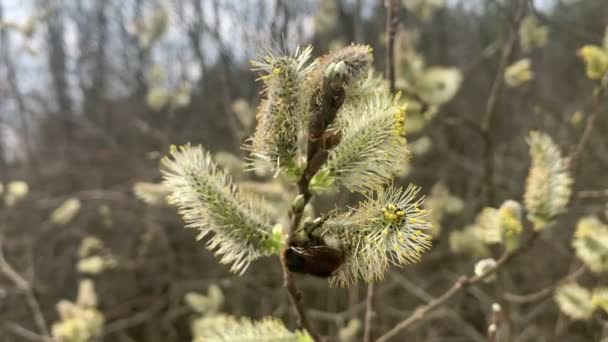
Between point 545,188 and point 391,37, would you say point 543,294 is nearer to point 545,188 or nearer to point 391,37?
point 545,188

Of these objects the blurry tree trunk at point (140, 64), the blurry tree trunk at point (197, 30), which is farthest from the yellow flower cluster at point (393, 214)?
the blurry tree trunk at point (140, 64)

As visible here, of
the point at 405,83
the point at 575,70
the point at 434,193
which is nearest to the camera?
the point at 405,83

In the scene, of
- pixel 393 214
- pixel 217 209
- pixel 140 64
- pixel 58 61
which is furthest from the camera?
pixel 58 61

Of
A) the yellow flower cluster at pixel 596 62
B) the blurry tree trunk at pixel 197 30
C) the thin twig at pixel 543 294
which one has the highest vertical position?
the blurry tree trunk at pixel 197 30

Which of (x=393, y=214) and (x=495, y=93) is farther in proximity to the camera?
(x=495, y=93)

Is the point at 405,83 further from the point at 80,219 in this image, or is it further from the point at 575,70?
the point at 575,70

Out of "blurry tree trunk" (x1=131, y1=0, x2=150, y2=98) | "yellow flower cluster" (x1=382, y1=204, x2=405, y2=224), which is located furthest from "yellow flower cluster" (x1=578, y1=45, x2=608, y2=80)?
"blurry tree trunk" (x1=131, y1=0, x2=150, y2=98)

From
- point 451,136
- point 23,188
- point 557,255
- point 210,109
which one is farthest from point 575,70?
point 23,188

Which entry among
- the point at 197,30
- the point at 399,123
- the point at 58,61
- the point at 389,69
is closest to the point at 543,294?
the point at 389,69

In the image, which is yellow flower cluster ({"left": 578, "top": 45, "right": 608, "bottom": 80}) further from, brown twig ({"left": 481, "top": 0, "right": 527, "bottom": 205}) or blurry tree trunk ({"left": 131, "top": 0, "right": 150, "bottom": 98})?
blurry tree trunk ({"left": 131, "top": 0, "right": 150, "bottom": 98})

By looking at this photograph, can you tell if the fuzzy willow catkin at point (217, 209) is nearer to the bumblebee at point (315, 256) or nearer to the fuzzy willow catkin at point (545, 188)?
the bumblebee at point (315, 256)

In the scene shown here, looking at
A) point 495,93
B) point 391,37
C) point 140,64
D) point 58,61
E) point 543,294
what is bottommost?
point 543,294
